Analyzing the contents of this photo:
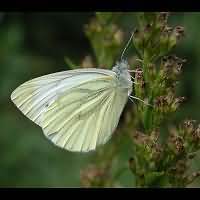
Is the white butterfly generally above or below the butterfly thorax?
below

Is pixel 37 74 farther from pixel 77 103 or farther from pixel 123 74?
pixel 123 74

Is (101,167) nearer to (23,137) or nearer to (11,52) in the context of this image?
(23,137)

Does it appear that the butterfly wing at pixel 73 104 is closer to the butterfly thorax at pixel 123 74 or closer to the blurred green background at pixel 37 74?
the butterfly thorax at pixel 123 74

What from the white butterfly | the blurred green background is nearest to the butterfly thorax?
the white butterfly

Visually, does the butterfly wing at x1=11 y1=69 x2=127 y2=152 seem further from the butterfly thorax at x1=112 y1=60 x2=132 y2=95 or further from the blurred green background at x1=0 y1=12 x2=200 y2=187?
the blurred green background at x1=0 y1=12 x2=200 y2=187

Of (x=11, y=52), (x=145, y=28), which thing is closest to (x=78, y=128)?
(x=145, y=28)

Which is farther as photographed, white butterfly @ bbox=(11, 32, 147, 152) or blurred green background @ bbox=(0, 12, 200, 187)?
blurred green background @ bbox=(0, 12, 200, 187)
